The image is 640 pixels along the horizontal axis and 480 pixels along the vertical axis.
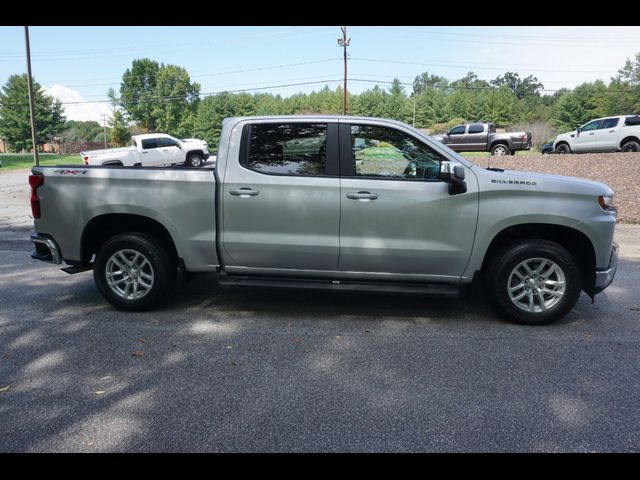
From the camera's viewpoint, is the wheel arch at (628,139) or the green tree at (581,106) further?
the green tree at (581,106)

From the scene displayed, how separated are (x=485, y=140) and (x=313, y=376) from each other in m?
24.0

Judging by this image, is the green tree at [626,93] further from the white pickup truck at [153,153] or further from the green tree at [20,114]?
the green tree at [20,114]

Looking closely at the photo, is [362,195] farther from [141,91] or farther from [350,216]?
[141,91]

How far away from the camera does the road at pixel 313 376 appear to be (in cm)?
290

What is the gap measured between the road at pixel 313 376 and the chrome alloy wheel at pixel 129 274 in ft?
0.89

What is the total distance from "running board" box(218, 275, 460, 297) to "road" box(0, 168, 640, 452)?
361 millimetres

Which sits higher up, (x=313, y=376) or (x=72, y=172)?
(x=72, y=172)

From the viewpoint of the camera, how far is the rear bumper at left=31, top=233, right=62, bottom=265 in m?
5.16

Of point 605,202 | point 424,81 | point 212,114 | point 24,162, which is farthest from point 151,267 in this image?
point 424,81

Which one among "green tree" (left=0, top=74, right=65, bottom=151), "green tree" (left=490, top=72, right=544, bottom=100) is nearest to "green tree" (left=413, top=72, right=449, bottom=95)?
"green tree" (left=490, top=72, right=544, bottom=100)

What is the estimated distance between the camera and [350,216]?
471 cm

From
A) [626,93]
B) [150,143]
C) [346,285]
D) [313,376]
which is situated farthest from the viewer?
[626,93]

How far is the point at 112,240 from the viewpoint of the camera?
5.11 metres

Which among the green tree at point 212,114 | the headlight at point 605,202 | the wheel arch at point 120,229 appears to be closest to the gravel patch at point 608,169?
the headlight at point 605,202
